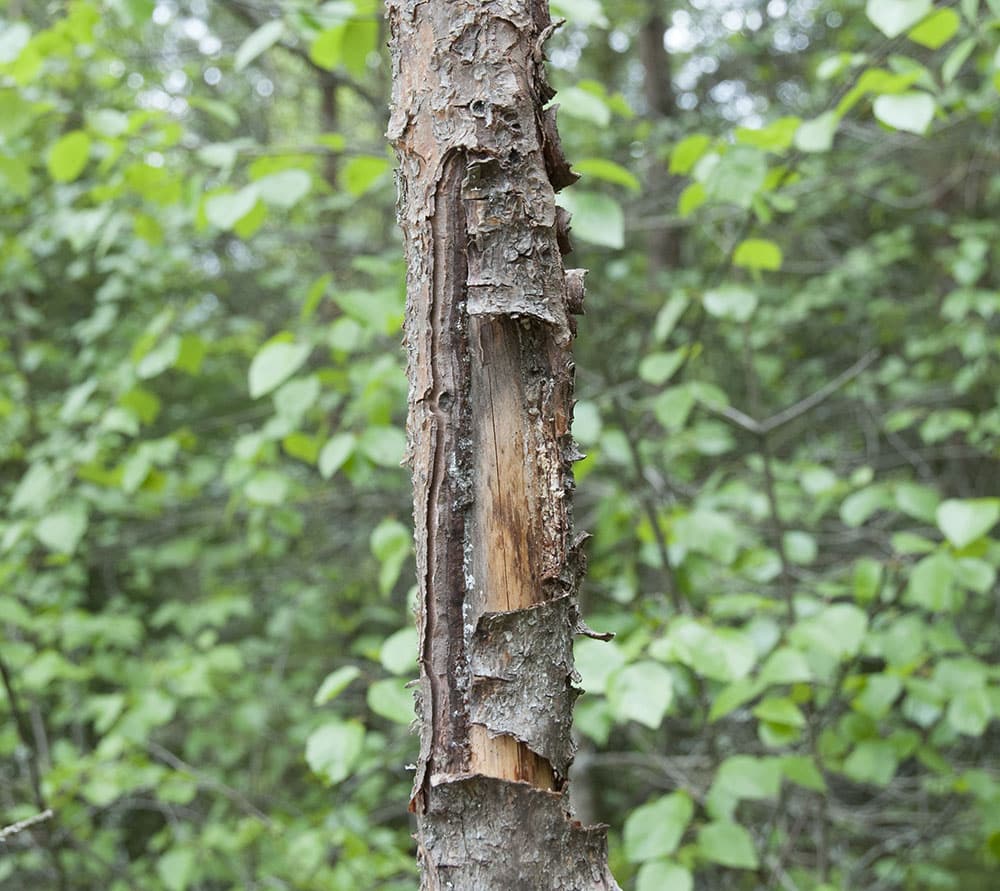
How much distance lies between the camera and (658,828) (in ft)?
6.43

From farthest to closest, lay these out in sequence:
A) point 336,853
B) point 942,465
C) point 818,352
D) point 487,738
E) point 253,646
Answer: point 818,352
point 942,465
point 253,646
point 336,853
point 487,738

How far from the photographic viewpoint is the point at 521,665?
0.91 metres

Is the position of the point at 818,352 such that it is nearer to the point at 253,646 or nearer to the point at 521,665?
the point at 253,646

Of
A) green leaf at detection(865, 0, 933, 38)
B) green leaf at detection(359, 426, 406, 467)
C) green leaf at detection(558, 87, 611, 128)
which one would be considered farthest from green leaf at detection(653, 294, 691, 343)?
green leaf at detection(865, 0, 933, 38)

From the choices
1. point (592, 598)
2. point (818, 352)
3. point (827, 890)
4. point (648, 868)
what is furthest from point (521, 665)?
point (818, 352)

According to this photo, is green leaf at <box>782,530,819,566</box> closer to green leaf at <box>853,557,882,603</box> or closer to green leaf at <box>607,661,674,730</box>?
green leaf at <box>853,557,882,603</box>

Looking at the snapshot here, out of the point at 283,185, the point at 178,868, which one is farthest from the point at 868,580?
the point at 178,868

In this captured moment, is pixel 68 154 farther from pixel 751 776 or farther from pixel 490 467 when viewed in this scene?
pixel 751 776

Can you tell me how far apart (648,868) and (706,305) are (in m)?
1.28

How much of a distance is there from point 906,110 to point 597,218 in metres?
0.60

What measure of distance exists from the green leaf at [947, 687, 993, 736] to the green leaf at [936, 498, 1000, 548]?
0.47m

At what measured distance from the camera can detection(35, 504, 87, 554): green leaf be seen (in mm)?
2625

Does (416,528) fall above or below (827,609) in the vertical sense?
below

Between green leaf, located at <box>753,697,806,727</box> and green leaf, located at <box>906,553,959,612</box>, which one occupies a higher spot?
green leaf, located at <box>906,553,959,612</box>
